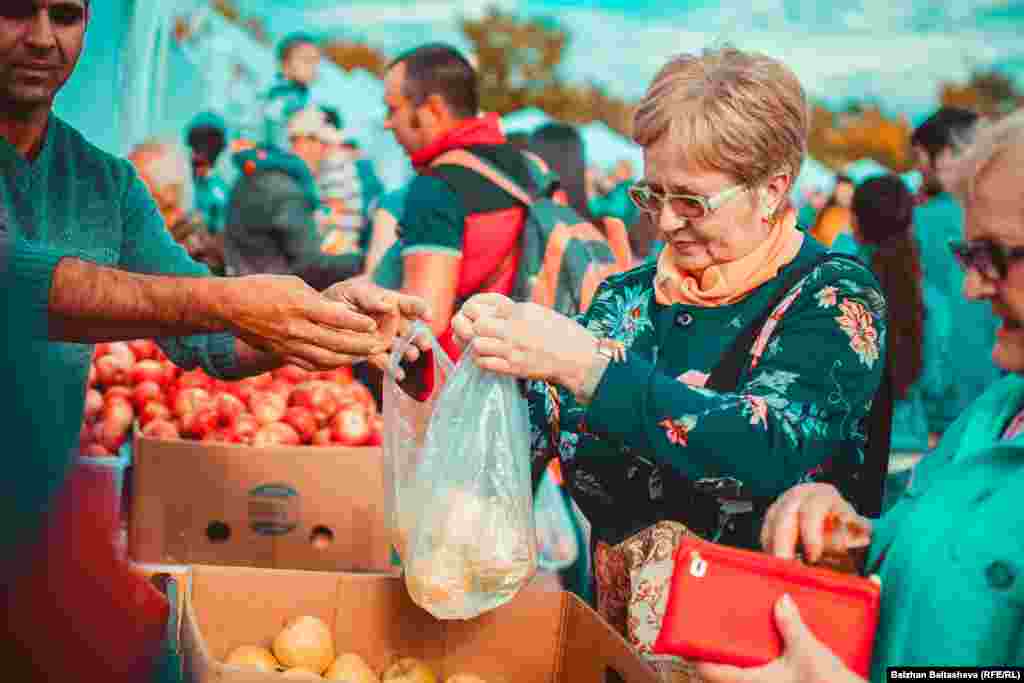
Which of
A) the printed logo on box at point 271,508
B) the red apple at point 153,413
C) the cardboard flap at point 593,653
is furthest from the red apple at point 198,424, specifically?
the cardboard flap at point 593,653

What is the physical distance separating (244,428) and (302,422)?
206 millimetres

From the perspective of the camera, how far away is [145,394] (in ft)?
12.5

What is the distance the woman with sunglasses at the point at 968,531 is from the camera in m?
1.34

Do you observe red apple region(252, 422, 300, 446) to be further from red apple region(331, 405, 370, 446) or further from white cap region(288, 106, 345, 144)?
white cap region(288, 106, 345, 144)

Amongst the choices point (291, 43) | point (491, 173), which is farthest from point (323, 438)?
point (291, 43)

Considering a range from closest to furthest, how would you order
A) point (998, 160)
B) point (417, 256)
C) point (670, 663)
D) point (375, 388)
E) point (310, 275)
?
point (998, 160) < point (670, 663) < point (417, 256) < point (375, 388) < point (310, 275)

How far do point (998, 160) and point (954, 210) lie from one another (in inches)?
175

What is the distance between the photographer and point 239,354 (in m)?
2.47

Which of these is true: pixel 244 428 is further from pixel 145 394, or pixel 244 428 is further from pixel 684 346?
pixel 684 346

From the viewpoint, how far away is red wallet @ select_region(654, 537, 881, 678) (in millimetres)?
1365

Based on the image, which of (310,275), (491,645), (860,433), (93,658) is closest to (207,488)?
(491,645)

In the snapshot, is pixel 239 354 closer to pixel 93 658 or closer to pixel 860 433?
pixel 93 658

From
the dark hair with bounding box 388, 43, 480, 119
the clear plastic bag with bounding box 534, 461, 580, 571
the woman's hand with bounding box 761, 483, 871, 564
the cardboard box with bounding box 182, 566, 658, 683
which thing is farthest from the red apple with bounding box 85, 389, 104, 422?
the woman's hand with bounding box 761, 483, 871, 564

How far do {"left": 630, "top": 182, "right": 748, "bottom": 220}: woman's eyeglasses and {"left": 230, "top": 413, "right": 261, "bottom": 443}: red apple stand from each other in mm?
1900
